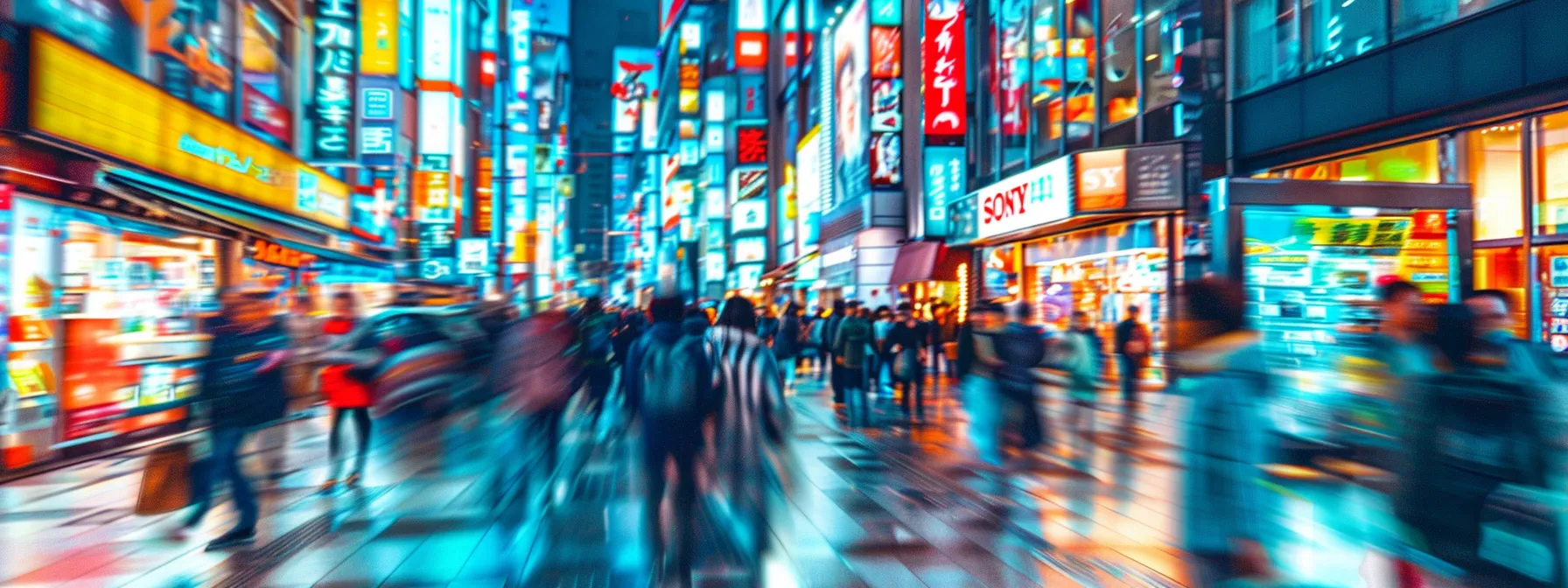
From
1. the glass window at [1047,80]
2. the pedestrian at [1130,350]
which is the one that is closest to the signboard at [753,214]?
the glass window at [1047,80]

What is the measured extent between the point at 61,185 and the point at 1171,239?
52.7 ft

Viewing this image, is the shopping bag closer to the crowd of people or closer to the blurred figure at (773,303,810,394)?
the crowd of people

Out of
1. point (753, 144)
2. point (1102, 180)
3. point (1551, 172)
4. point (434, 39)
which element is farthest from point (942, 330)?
point (753, 144)

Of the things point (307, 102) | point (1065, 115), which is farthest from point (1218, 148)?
point (307, 102)

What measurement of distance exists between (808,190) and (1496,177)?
29.0 m

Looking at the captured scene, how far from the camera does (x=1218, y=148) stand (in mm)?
17984

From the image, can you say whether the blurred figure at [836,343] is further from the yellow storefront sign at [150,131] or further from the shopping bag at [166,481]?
the shopping bag at [166,481]

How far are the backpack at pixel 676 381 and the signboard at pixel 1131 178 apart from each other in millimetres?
14168

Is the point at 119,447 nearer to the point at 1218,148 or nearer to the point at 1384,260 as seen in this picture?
the point at 1384,260

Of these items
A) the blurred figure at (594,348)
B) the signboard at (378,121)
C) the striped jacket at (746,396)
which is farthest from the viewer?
the signboard at (378,121)

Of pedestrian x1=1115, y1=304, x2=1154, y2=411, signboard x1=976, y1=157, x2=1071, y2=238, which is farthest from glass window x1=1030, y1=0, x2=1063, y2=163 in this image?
pedestrian x1=1115, y1=304, x2=1154, y2=411

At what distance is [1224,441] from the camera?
4605 millimetres

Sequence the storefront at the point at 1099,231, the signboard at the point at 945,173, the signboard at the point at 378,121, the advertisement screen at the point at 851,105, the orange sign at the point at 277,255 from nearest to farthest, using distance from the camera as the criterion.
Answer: the orange sign at the point at 277,255 < the storefront at the point at 1099,231 < the signboard at the point at 945,173 < the signboard at the point at 378,121 < the advertisement screen at the point at 851,105

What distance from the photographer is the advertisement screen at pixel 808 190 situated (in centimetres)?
3912
